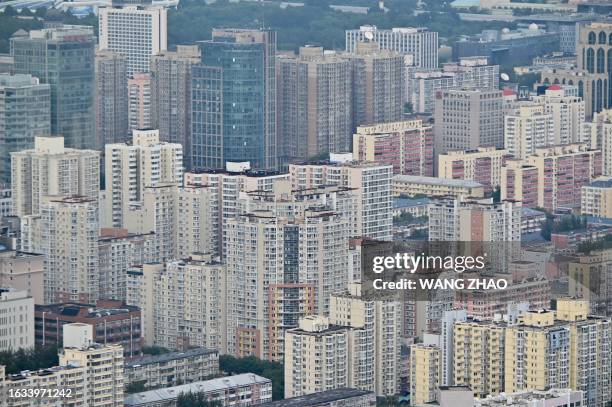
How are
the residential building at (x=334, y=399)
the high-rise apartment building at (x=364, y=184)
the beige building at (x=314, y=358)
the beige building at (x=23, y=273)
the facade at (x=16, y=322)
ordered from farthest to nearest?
the high-rise apartment building at (x=364, y=184)
the beige building at (x=23, y=273)
the facade at (x=16, y=322)
the beige building at (x=314, y=358)
the residential building at (x=334, y=399)

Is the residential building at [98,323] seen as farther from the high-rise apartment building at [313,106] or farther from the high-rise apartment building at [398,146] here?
the high-rise apartment building at [313,106]

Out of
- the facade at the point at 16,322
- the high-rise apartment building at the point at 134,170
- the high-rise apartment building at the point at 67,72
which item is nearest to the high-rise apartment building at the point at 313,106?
the high-rise apartment building at the point at 67,72

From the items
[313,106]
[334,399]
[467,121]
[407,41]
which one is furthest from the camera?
[407,41]

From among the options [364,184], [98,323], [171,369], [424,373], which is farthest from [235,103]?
[424,373]

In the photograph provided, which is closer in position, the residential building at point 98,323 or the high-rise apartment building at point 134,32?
the residential building at point 98,323

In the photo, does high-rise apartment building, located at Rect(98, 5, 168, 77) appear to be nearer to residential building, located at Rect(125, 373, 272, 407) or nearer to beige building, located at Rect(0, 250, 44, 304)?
beige building, located at Rect(0, 250, 44, 304)

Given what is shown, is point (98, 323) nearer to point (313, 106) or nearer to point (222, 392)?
point (222, 392)
